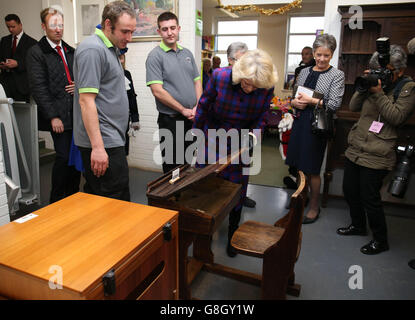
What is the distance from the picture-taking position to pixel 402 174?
7.44 ft

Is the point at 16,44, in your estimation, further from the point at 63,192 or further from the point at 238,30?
the point at 238,30

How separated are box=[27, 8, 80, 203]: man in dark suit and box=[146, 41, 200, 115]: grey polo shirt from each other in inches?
27.1

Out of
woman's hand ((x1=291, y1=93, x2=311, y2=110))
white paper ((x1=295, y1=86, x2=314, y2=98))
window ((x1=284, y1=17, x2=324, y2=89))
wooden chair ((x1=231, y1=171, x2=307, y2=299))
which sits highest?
A: window ((x1=284, y1=17, x2=324, y2=89))

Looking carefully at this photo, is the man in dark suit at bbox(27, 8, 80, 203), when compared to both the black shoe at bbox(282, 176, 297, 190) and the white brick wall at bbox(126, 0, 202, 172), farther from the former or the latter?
the black shoe at bbox(282, 176, 297, 190)

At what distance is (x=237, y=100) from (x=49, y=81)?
64.7 inches

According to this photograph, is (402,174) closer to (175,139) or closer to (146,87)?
(175,139)

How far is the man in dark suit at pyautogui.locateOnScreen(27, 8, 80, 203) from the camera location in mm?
2596

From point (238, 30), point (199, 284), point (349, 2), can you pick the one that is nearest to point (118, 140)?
point (199, 284)

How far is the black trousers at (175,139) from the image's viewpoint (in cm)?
295

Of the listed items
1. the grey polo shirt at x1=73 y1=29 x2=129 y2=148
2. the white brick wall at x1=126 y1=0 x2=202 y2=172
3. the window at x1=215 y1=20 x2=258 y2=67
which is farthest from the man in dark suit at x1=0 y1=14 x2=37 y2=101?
the window at x1=215 y1=20 x2=258 y2=67

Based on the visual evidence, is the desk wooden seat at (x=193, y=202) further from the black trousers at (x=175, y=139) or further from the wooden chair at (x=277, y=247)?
Answer: the black trousers at (x=175, y=139)

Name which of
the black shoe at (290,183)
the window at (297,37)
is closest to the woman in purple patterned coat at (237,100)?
the black shoe at (290,183)

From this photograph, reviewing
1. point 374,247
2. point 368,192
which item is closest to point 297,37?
point 368,192

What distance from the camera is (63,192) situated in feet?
9.33
